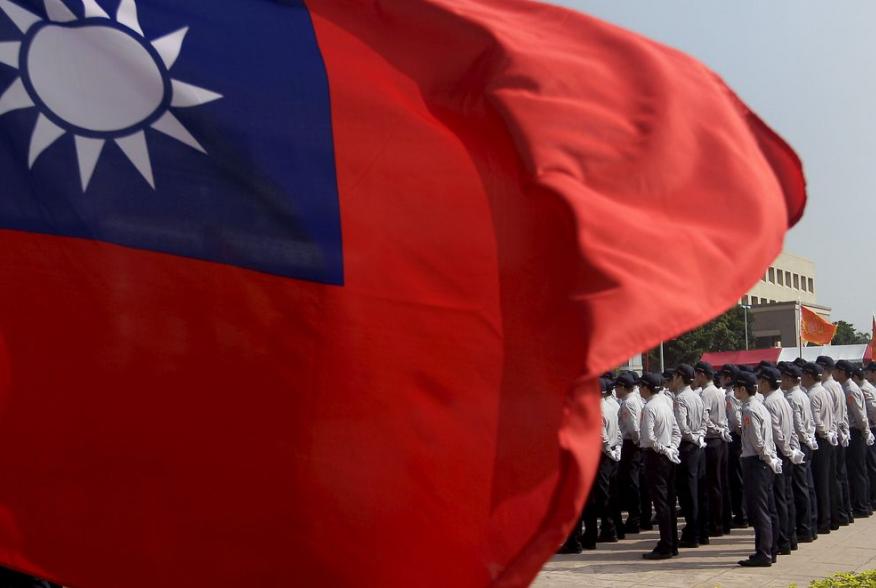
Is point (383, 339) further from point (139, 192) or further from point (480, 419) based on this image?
point (139, 192)

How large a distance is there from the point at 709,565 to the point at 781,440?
1.64m

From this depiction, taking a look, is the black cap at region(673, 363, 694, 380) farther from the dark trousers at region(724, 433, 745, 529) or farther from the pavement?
the pavement

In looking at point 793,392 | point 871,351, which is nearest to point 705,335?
point 871,351

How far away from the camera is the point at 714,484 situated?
42.6 ft

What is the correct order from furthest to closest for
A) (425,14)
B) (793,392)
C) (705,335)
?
(705,335), (793,392), (425,14)

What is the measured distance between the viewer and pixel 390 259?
3.61 meters

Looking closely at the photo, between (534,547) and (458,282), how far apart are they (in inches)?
37.5

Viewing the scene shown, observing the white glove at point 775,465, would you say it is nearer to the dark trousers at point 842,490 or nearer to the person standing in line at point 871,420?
the dark trousers at point 842,490

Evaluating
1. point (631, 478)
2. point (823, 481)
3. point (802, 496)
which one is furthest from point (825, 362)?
point (631, 478)

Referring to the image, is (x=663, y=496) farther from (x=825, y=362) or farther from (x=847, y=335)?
(x=847, y=335)

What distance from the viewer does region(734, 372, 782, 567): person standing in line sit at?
11.0 metres

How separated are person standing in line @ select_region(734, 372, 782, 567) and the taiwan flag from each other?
26.5 feet

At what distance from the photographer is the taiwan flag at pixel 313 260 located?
3424mm

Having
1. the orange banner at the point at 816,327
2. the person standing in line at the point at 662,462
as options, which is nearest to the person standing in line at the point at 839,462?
the person standing in line at the point at 662,462
